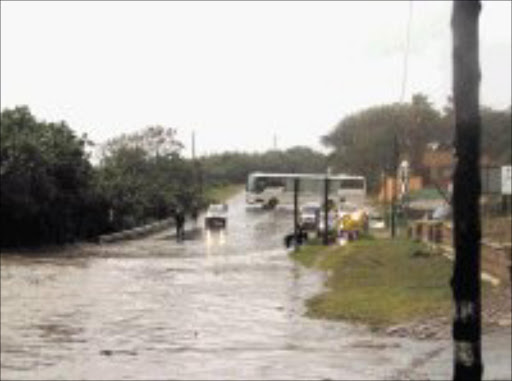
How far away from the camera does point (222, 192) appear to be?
117500 millimetres

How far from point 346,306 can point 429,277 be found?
3.53m

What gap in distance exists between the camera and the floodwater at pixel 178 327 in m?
21.9

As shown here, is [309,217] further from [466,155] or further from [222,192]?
[466,155]

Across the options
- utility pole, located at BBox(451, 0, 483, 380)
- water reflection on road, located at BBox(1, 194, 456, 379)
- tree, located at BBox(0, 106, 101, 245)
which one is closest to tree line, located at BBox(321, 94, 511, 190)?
tree, located at BBox(0, 106, 101, 245)

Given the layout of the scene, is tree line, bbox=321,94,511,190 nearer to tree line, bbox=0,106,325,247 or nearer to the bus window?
the bus window

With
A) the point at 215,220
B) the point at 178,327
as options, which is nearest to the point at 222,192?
the point at 215,220

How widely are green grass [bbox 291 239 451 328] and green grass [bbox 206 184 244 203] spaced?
2197 inches

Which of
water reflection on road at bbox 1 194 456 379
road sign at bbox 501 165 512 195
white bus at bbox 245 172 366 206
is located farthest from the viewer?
white bus at bbox 245 172 366 206

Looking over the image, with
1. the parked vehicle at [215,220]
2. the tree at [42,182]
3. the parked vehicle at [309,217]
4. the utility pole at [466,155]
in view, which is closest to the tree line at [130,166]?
the tree at [42,182]

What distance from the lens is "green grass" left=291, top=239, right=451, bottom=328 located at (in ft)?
96.1

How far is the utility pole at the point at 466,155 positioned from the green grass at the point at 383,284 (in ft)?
80.2

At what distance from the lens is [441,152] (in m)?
80.8

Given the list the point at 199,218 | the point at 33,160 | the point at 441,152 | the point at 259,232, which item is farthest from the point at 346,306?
the point at 199,218

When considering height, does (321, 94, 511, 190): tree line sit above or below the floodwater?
above
